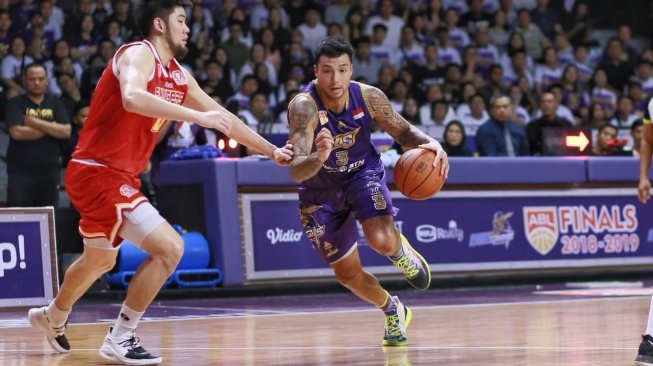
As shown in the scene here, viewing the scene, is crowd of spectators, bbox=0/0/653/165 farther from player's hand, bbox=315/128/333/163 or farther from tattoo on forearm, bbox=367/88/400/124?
player's hand, bbox=315/128/333/163

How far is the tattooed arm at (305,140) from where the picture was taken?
6.73m

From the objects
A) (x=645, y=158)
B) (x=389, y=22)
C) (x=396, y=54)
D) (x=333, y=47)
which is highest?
(x=389, y=22)

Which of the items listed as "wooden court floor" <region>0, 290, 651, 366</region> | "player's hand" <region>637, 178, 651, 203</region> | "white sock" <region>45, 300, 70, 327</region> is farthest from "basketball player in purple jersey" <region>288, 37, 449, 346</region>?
"white sock" <region>45, 300, 70, 327</region>

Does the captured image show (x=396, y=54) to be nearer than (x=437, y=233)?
No

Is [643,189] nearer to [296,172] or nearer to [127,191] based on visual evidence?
[296,172]

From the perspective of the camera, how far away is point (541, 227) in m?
13.9

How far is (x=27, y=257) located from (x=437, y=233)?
4.58 m

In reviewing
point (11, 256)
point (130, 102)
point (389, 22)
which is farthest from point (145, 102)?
point (389, 22)

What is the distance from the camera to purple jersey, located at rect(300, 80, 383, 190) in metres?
7.69

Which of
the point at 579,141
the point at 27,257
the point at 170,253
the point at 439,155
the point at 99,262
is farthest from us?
the point at 579,141

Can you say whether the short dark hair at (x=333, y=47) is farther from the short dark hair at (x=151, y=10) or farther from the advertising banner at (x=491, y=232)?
the advertising banner at (x=491, y=232)

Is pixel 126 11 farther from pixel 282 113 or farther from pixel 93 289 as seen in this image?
pixel 93 289

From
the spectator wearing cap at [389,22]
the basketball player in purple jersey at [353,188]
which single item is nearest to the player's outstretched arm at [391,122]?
the basketball player in purple jersey at [353,188]

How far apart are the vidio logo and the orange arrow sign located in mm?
6609
